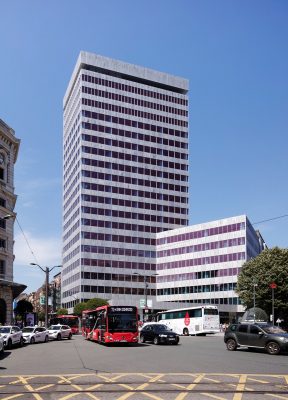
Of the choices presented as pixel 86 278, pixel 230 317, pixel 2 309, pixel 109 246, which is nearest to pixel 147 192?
pixel 109 246

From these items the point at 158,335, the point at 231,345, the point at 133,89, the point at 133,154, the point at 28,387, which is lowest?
the point at 158,335

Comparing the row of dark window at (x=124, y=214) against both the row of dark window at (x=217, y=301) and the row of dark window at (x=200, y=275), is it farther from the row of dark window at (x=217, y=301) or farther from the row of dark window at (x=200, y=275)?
the row of dark window at (x=217, y=301)

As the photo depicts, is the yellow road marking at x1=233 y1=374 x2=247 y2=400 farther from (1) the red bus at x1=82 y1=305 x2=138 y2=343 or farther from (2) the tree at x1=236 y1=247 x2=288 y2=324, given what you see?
(2) the tree at x1=236 y1=247 x2=288 y2=324

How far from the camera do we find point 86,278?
118812 millimetres

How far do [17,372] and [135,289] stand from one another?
106 meters

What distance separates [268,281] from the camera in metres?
72.6

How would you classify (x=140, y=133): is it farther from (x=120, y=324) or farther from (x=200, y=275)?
(x=120, y=324)

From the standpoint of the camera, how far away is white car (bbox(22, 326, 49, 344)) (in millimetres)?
41812

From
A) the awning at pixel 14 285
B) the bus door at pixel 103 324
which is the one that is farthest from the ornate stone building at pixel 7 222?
the bus door at pixel 103 324

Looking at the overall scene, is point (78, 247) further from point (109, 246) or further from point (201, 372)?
point (201, 372)

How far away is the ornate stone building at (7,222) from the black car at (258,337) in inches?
1355

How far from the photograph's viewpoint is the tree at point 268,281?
7250 centimetres

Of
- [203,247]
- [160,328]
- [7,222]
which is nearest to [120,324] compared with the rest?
[160,328]

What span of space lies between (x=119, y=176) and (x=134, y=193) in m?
5.66
